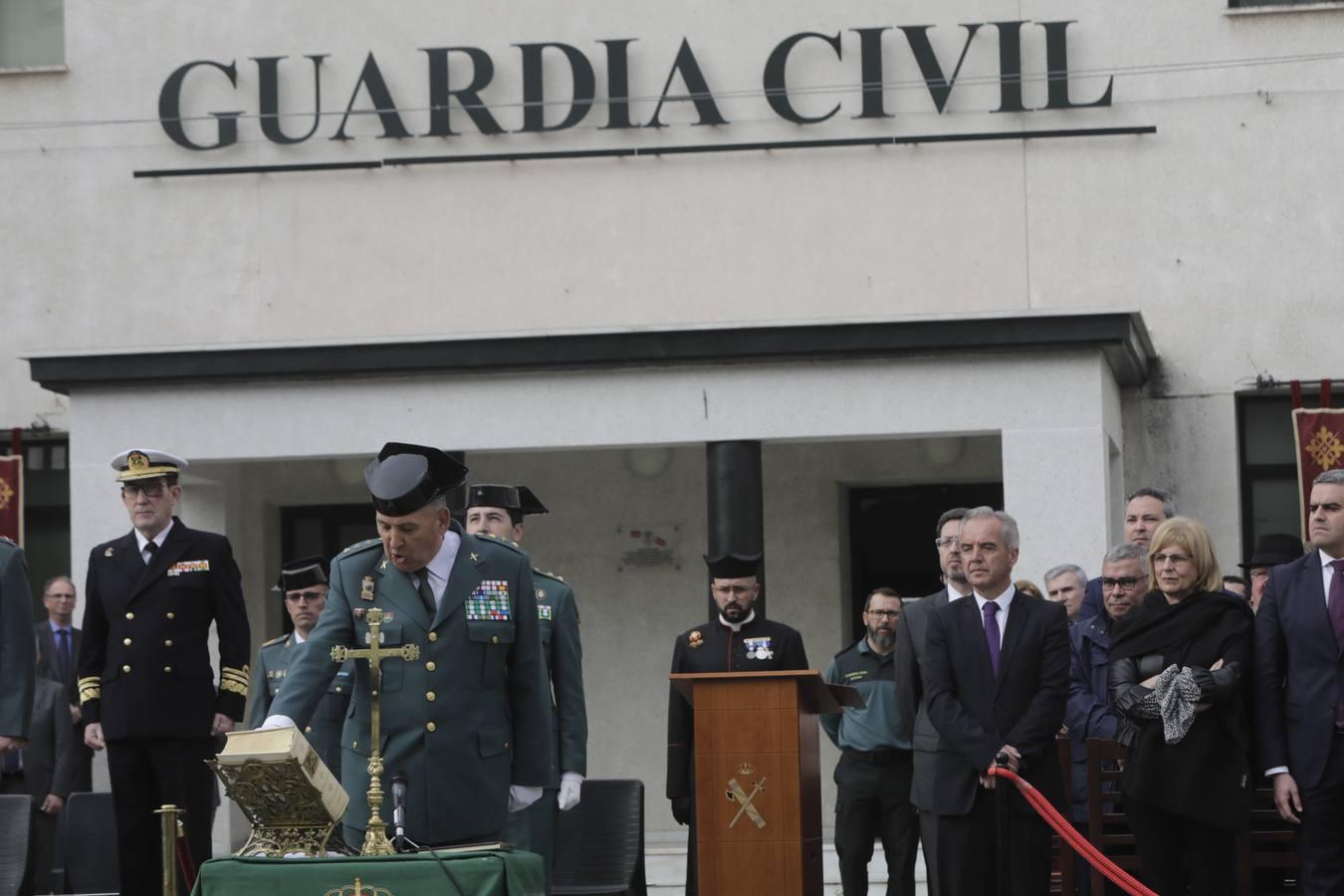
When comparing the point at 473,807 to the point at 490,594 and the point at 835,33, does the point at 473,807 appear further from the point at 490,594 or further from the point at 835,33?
the point at 835,33

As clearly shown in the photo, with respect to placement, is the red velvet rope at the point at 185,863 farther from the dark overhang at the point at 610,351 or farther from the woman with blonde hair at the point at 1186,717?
the dark overhang at the point at 610,351

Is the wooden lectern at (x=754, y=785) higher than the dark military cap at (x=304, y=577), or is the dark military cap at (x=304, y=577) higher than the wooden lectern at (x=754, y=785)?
the dark military cap at (x=304, y=577)

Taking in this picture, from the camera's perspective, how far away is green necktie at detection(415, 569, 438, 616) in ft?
23.4

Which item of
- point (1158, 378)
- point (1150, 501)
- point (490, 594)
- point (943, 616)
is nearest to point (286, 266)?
point (1158, 378)

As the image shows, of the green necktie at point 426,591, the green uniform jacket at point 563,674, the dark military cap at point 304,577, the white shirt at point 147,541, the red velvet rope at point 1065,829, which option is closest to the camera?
the green necktie at point 426,591

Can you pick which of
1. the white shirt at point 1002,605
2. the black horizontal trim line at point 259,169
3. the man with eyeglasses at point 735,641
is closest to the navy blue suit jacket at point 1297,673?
the white shirt at point 1002,605

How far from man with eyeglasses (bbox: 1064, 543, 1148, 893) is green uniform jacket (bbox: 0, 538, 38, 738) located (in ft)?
16.4

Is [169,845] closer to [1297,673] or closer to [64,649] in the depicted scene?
[1297,673]

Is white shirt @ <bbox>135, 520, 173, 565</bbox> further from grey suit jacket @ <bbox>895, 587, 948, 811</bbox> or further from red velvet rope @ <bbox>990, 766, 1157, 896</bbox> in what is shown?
red velvet rope @ <bbox>990, 766, 1157, 896</bbox>

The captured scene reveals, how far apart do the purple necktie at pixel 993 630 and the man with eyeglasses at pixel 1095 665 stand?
152cm

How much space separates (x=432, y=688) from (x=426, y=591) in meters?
0.33

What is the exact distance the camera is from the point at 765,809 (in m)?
10.4

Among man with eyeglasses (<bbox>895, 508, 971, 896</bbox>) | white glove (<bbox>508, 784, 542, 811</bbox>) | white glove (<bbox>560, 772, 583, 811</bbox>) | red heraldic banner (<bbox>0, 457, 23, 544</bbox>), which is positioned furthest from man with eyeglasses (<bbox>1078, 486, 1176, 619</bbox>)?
red heraldic banner (<bbox>0, 457, 23, 544</bbox>)

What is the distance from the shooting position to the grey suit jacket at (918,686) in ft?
30.8
